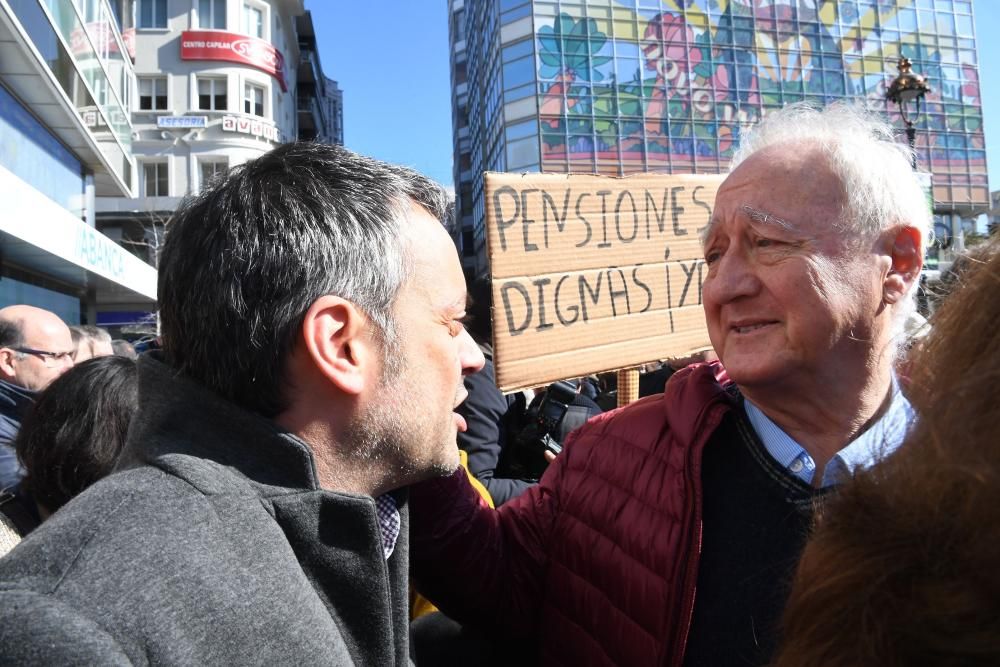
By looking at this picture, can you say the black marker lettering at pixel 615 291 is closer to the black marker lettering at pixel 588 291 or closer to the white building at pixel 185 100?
the black marker lettering at pixel 588 291

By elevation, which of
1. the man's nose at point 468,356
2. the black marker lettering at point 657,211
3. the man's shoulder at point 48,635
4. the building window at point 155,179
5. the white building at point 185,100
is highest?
the white building at point 185,100

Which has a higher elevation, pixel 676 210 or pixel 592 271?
pixel 676 210

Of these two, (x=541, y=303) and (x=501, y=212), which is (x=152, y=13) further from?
(x=541, y=303)

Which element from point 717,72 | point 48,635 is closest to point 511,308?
point 48,635

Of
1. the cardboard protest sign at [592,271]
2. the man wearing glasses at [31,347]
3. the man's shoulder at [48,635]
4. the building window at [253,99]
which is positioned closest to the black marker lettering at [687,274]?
the cardboard protest sign at [592,271]

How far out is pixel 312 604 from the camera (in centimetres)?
99

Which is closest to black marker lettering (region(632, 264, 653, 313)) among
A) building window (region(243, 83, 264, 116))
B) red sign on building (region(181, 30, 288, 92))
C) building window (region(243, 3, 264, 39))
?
building window (region(243, 83, 264, 116))

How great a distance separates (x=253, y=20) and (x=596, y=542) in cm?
3663

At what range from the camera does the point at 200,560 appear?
0.89 metres

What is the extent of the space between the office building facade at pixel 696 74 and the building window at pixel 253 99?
39.3 feet

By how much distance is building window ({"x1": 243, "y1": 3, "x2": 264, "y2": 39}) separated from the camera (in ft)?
107

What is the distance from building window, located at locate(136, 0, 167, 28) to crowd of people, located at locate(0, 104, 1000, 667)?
3508 cm

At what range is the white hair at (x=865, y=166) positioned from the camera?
161 cm

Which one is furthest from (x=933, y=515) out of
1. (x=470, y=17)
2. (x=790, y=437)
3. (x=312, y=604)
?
(x=470, y=17)
